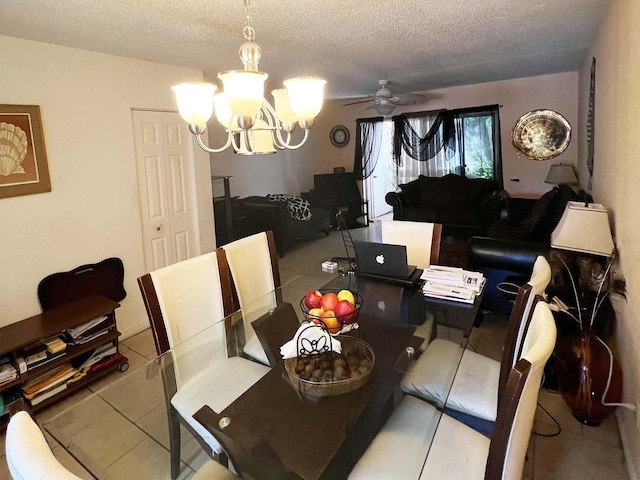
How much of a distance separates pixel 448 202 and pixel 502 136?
134 cm

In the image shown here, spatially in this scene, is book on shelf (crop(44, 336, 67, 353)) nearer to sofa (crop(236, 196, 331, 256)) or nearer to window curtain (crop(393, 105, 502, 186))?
sofa (crop(236, 196, 331, 256))

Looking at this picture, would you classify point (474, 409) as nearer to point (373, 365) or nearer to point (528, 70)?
point (373, 365)

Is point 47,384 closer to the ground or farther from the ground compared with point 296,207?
closer to the ground

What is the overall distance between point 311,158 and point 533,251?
564 cm

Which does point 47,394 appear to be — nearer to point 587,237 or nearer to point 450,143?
point 587,237

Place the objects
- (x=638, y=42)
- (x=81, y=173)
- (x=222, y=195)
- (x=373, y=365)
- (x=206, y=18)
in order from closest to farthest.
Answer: (x=373, y=365)
(x=638, y=42)
(x=206, y=18)
(x=81, y=173)
(x=222, y=195)

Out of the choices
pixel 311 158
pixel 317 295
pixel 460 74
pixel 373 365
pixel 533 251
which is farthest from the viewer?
pixel 311 158

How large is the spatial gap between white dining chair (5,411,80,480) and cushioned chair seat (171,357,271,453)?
0.74 meters

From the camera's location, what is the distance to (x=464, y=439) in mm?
1393

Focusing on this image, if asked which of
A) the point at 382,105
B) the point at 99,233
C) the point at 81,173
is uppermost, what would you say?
the point at 382,105

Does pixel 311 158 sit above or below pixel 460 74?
below

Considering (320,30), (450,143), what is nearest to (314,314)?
(320,30)

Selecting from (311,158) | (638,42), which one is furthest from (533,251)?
(311,158)

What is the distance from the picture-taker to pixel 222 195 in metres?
6.02
